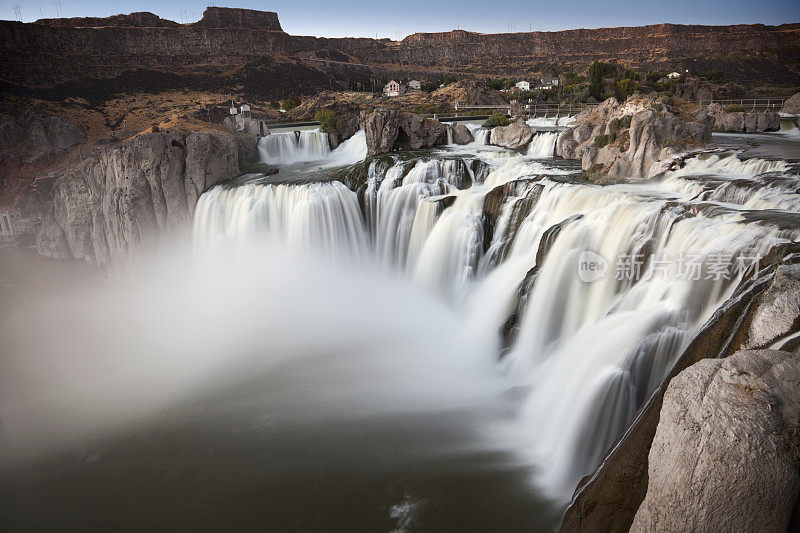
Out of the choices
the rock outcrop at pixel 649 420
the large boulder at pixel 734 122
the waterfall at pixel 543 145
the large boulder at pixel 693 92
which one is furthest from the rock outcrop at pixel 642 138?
the large boulder at pixel 693 92

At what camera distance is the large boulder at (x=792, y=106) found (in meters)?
29.3

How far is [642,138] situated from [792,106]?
2002 cm

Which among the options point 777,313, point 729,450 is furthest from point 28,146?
point 729,450

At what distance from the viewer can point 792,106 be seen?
2958cm

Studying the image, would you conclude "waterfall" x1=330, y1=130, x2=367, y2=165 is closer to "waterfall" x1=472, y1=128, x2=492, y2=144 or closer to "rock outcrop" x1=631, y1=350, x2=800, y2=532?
"waterfall" x1=472, y1=128, x2=492, y2=144

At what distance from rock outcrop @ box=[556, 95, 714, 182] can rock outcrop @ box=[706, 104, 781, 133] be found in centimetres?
713

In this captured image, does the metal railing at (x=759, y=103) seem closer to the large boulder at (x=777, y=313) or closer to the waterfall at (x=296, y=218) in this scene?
the waterfall at (x=296, y=218)

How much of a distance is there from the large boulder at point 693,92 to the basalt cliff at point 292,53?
2719 cm

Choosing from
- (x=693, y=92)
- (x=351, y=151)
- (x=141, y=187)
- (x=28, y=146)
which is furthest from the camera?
(x=28, y=146)

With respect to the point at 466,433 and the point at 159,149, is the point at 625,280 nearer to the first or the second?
the point at 466,433

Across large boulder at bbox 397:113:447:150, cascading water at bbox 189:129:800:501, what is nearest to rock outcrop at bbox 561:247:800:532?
cascading water at bbox 189:129:800:501

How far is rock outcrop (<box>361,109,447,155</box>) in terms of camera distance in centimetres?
2619

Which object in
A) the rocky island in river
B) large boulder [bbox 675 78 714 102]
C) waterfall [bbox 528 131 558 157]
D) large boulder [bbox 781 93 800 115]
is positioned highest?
large boulder [bbox 675 78 714 102]

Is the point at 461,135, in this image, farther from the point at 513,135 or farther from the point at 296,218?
the point at 296,218
